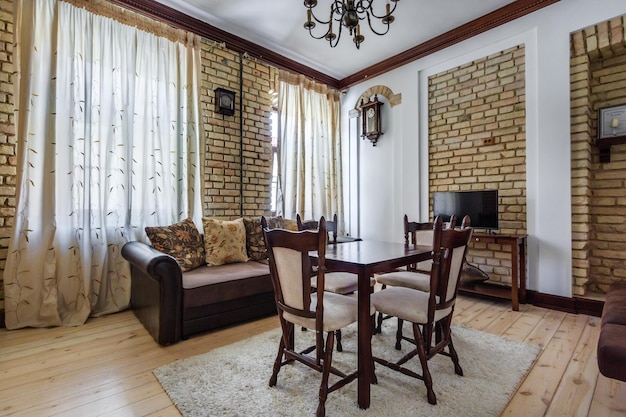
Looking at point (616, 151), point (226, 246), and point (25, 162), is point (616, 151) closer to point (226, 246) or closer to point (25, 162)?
point (226, 246)

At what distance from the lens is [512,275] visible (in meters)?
3.04

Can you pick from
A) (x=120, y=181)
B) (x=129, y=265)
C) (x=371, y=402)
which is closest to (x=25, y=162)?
(x=120, y=181)

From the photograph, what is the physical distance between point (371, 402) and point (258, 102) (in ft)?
11.9

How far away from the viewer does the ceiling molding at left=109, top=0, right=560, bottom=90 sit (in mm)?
3172

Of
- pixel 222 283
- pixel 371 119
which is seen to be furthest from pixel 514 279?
pixel 371 119

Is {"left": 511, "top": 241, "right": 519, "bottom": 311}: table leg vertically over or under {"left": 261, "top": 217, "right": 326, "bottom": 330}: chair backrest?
under

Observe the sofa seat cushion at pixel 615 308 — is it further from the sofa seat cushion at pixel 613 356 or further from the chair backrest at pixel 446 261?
the chair backrest at pixel 446 261

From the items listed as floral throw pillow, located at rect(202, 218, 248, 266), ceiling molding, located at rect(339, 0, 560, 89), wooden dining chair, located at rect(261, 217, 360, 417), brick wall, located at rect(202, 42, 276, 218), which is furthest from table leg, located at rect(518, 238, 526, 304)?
brick wall, located at rect(202, 42, 276, 218)

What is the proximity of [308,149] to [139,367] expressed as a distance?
3507mm

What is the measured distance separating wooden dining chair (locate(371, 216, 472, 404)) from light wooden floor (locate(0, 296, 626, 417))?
432mm

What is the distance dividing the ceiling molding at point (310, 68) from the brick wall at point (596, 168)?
656mm

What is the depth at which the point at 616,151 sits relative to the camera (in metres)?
3.03

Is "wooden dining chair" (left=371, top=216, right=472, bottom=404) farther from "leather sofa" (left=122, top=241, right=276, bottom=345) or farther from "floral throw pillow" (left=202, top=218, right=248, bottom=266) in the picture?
"floral throw pillow" (left=202, top=218, right=248, bottom=266)

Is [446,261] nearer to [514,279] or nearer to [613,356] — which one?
[613,356]
